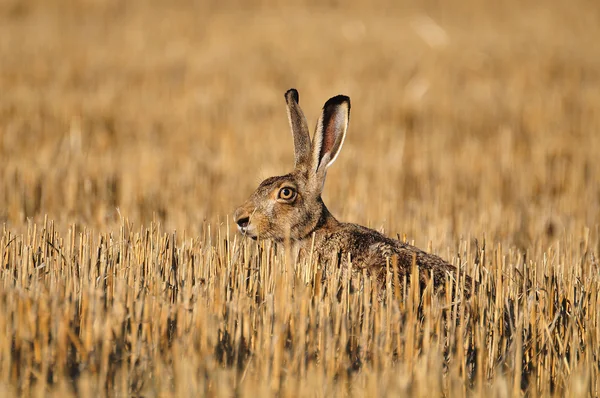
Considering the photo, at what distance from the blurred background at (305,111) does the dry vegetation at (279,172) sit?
0.05m

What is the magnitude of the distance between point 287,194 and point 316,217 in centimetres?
25

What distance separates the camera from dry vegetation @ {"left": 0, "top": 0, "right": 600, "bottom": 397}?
3643mm

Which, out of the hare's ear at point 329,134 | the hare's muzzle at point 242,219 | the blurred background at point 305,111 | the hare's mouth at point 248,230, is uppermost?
the blurred background at point 305,111

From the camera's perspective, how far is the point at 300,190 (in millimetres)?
5602

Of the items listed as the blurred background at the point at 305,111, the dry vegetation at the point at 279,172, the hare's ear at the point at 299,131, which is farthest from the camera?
the blurred background at the point at 305,111

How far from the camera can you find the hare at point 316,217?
4.91 meters

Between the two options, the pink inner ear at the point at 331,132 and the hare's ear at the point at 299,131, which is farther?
the hare's ear at the point at 299,131

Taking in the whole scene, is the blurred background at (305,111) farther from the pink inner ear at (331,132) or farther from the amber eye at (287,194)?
the amber eye at (287,194)

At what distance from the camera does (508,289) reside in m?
4.63

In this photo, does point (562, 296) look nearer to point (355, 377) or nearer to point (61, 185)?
point (355, 377)

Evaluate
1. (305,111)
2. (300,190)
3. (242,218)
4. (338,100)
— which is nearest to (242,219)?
(242,218)

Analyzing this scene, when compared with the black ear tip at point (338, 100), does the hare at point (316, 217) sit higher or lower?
lower

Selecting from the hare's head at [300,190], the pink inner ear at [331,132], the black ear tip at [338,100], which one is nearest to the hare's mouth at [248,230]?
the hare's head at [300,190]

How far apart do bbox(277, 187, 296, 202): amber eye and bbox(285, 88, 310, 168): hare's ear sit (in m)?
0.29
